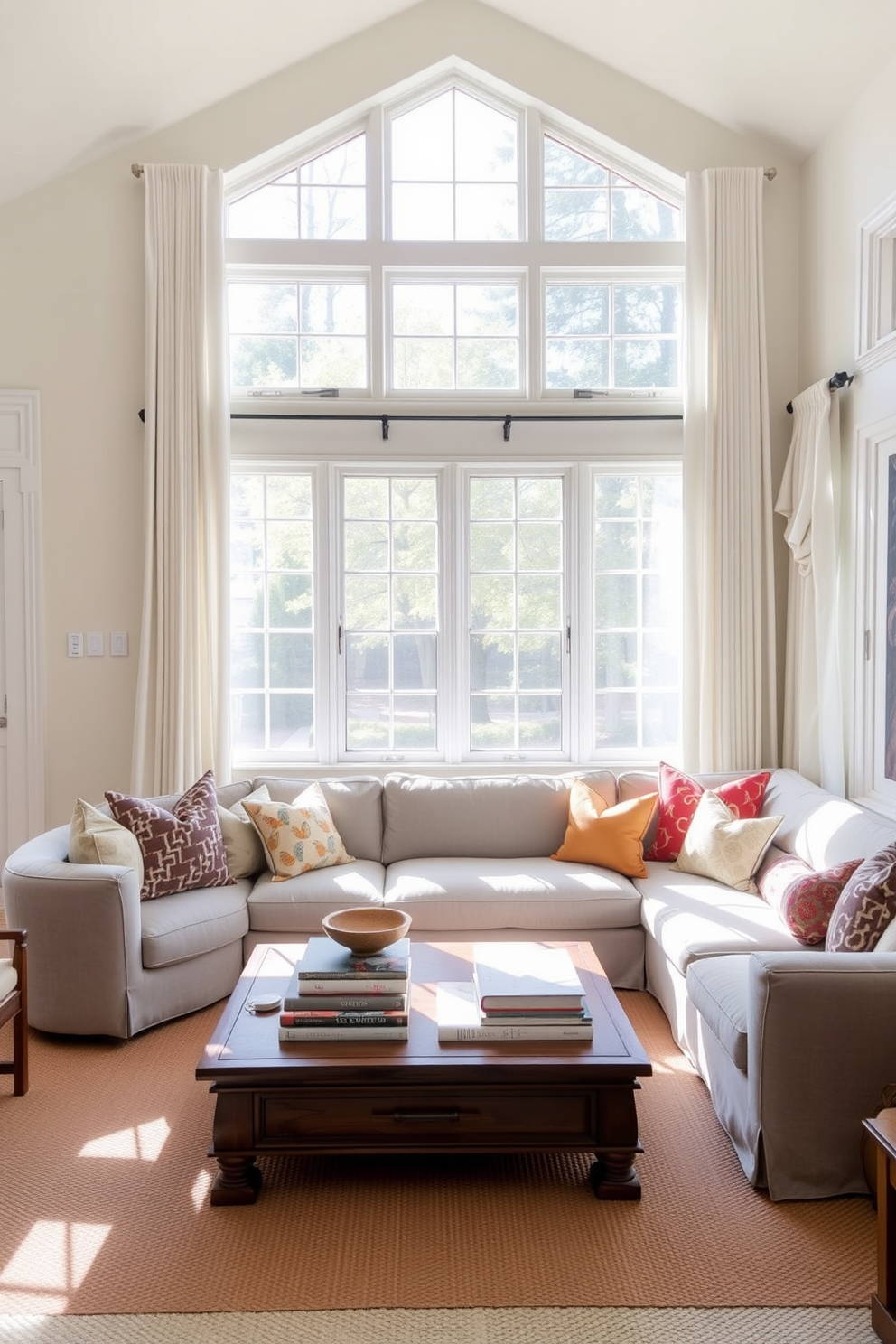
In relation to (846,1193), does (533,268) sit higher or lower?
higher

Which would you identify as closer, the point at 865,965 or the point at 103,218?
the point at 865,965

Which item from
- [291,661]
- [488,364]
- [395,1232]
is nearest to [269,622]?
[291,661]

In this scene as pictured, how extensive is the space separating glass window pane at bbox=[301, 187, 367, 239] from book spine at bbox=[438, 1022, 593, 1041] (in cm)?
391

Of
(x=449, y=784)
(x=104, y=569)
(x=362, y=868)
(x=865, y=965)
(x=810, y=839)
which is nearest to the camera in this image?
(x=865, y=965)

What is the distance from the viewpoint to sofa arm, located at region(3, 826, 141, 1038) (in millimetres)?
3322

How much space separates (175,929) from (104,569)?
2049 millimetres

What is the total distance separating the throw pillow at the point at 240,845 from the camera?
405cm

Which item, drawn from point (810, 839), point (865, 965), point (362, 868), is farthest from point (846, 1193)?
point (362, 868)

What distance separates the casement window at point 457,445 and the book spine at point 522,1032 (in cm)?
245

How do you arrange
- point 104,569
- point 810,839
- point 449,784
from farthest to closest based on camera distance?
point 104,569 → point 449,784 → point 810,839

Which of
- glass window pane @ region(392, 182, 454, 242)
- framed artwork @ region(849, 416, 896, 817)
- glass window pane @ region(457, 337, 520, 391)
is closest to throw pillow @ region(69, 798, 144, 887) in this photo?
glass window pane @ region(457, 337, 520, 391)

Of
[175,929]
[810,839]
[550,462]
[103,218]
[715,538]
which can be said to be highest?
[103,218]

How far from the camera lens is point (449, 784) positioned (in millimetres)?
4445

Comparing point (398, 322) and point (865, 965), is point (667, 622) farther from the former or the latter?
point (865, 965)
